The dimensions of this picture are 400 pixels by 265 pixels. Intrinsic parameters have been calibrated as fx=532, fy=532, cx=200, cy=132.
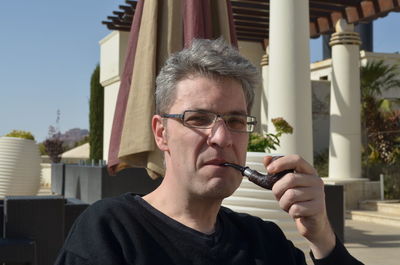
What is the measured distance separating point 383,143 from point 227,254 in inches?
560

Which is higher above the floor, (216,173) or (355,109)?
(355,109)

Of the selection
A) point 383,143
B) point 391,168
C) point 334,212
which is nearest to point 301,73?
point 334,212

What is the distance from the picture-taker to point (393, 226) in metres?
9.98

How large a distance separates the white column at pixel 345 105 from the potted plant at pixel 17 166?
7929mm

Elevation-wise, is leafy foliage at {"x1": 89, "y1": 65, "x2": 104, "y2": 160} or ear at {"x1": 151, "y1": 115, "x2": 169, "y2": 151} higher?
leafy foliage at {"x1": 89, "y1": 65, "x2": 104, "y2": 160}

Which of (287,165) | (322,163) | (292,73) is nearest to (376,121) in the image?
(322,163)

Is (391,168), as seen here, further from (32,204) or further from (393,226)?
(32,204)

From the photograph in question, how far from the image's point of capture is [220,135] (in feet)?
4.71

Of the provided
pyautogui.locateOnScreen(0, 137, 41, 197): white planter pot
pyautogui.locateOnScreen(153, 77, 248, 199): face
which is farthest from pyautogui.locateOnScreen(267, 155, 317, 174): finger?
pyautogui.locateOnScreen(0, 137, 41, 197): white planter pot

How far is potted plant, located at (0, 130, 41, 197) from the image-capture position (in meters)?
6.39

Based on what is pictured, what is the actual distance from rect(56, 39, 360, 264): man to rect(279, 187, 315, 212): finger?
2 cm

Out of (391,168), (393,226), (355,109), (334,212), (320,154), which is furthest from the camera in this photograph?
(320,154)

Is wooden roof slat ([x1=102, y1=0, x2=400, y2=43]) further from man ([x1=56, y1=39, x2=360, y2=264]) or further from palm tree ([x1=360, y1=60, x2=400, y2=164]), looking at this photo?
man ([x1=56, y1=39, x2=360, y2=264])

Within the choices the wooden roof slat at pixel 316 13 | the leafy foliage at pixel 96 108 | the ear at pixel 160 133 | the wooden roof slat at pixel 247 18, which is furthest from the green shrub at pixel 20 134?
the ear at pixel 160 133
